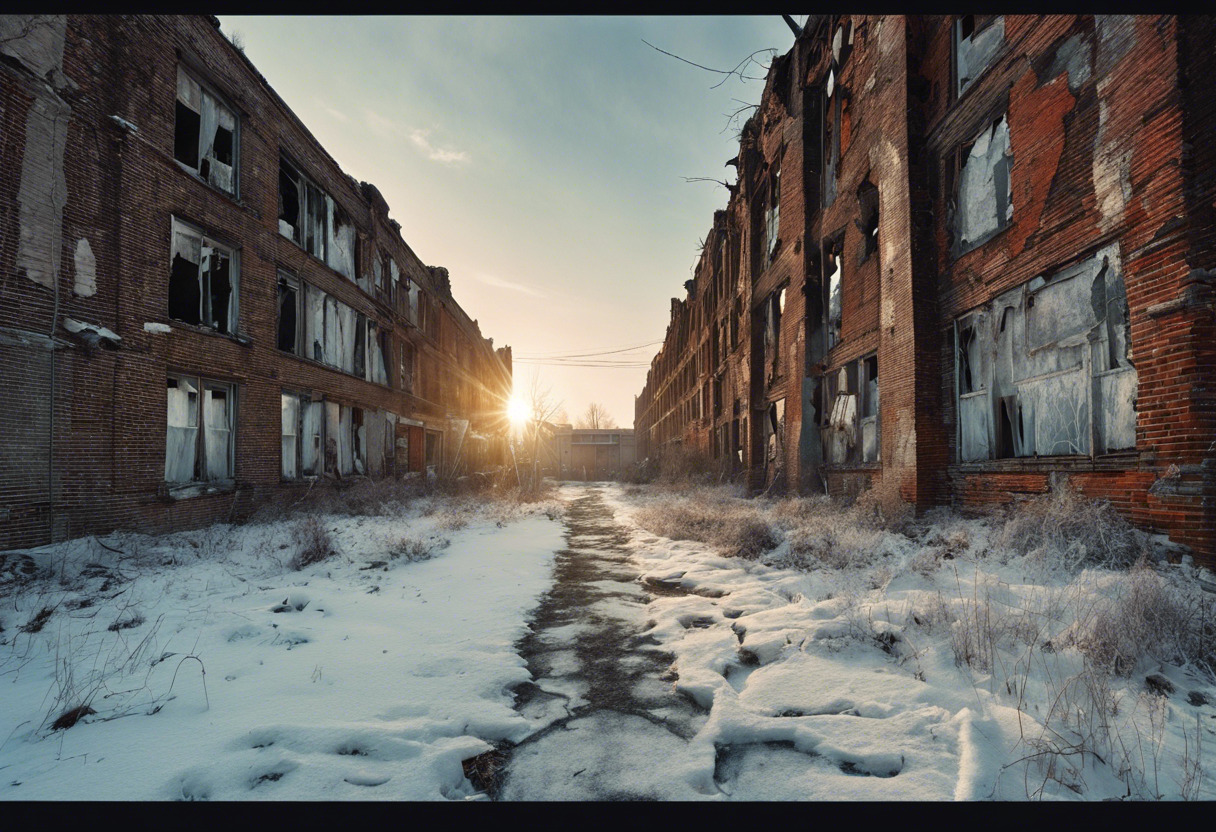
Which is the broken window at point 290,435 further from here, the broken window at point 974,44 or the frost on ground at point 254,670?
the broken window at point 974,44

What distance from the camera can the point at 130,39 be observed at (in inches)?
322

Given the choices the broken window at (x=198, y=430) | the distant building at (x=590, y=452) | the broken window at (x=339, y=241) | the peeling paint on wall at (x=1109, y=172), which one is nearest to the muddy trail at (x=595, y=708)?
the peeling paint on wall at (x=1109, y=172)

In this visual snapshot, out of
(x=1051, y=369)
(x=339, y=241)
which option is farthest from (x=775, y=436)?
(x=339, y=241)

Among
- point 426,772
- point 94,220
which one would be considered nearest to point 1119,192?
point 426,772

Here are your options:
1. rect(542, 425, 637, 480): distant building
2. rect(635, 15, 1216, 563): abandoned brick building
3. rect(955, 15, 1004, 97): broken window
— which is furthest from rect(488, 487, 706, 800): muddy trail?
rect(542, 425, 637, 480): distant building

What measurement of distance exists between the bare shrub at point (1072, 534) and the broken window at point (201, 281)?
1255cm

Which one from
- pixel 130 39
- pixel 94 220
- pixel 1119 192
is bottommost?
pixel 1119 192

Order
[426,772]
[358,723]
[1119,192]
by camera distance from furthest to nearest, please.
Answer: [1119,192], [358,723], [426,772]

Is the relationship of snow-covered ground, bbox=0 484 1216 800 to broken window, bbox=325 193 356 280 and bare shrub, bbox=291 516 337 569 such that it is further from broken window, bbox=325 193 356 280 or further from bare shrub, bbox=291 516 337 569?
broken window, bbox=325 193 356 280

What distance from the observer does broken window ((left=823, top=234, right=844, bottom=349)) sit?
36.6 feet

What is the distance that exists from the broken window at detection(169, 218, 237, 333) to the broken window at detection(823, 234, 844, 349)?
12304 millimetres

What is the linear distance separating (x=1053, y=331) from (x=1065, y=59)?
3.10 metres

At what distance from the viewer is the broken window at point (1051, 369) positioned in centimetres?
542
